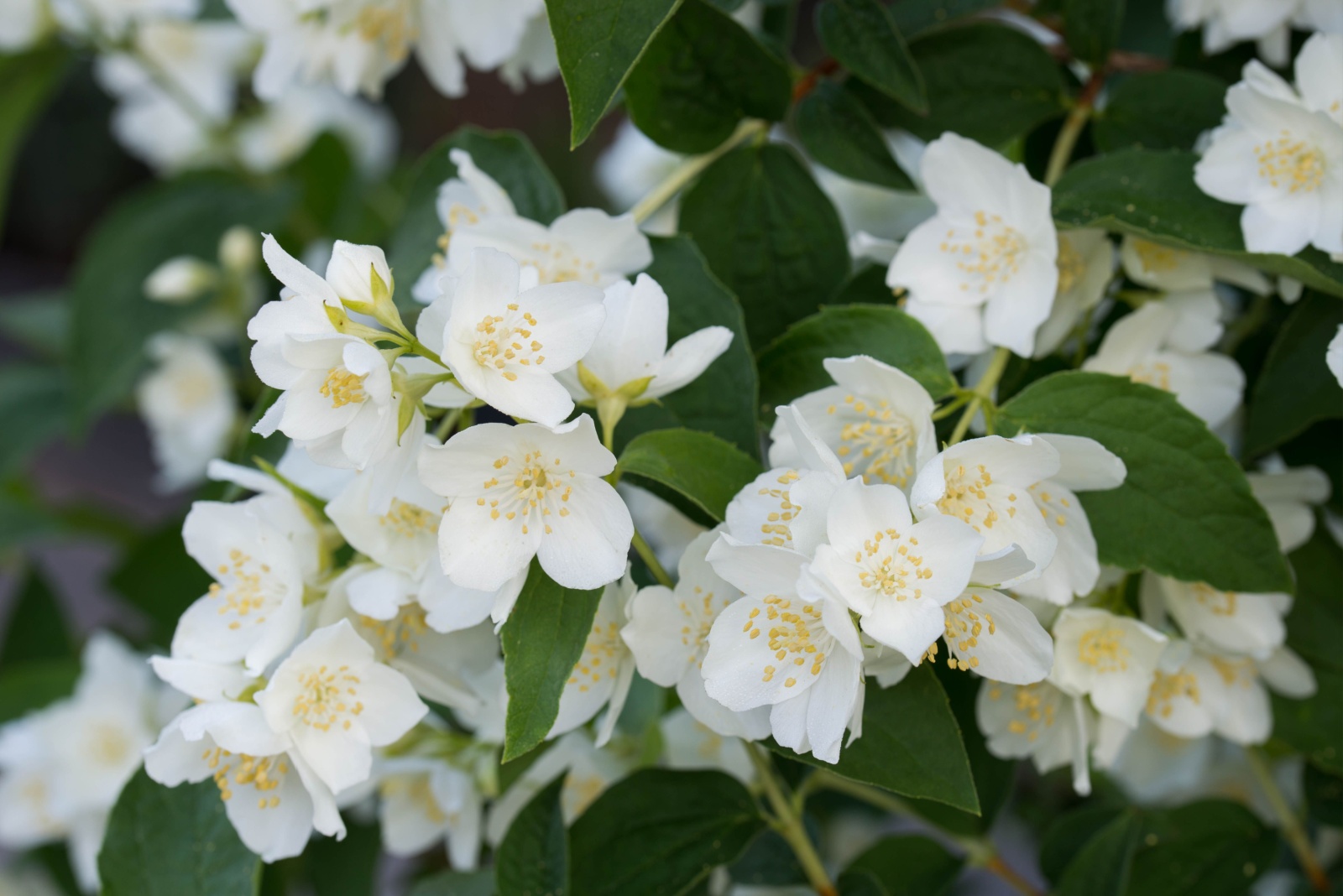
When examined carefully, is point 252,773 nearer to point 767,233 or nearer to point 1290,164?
point 767,233

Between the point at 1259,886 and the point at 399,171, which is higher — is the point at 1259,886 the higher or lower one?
the lower one

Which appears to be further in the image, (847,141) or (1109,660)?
(847,141)

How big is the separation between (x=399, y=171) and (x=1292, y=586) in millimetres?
1510

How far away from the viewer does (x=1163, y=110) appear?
2.75ft

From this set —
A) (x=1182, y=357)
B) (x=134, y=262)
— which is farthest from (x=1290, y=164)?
(x=134, y=262)

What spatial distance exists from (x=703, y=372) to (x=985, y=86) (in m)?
0.33

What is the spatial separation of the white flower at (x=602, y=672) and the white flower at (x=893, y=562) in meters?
0.17

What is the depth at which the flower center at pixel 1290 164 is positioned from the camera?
0.70m

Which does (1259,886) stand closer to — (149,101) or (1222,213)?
(1222,213)

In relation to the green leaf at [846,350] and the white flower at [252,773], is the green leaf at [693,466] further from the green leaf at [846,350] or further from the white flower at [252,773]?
the white flower at [252,773]

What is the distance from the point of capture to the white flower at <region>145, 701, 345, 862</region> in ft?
2.06

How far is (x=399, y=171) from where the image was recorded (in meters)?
1.83

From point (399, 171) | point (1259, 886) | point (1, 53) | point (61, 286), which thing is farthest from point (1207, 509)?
point (61, 286)

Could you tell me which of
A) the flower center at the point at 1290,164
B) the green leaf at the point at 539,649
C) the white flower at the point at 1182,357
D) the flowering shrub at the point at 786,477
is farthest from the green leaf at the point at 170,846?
the flower center at the point at 1290,164
